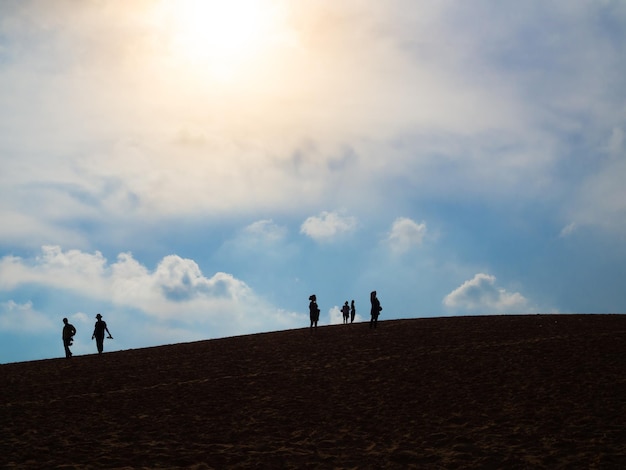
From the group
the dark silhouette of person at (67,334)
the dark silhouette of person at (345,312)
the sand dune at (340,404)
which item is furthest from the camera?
the dark silhouette of person at (345,312)

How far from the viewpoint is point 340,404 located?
20547 millimetres

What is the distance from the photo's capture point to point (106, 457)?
53.1ft

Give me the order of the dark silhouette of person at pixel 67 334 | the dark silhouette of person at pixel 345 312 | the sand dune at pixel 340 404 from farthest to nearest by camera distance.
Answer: the dark silhouette of person at pixel 345 312, the dark silhouette of person at pixel 67 334, the sand dune at pixel 340 404

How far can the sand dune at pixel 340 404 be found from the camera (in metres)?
16.0

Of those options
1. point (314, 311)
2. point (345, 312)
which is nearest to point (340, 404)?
point (314, 311)

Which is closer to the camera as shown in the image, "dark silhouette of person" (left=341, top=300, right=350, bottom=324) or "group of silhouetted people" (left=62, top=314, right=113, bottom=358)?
"group of silhouetted people" (left=62, top=314, right=113, bottom=358)

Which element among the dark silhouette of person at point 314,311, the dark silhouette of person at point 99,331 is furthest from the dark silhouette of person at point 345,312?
→ the dark silhouette of person at point 99,331

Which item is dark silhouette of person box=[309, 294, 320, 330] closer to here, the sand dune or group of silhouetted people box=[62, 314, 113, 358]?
the sand dune

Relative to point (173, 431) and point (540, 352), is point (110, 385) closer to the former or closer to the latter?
point (173, 431)

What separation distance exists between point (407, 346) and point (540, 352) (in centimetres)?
569

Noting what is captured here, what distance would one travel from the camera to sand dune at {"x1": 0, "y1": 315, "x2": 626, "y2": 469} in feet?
52.5

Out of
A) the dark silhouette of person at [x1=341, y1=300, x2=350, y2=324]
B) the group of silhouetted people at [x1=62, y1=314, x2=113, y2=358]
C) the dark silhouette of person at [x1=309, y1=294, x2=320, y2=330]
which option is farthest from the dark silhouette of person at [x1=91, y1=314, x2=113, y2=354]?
the dark silhouette of person at [x1=341, y1=300, x2=350, y2=324]

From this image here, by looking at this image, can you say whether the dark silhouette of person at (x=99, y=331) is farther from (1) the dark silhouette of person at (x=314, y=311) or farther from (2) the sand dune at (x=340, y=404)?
(1) the dark silhouette of person at (x=314, y=311)

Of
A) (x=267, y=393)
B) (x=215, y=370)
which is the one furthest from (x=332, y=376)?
(x=215, y=370)
